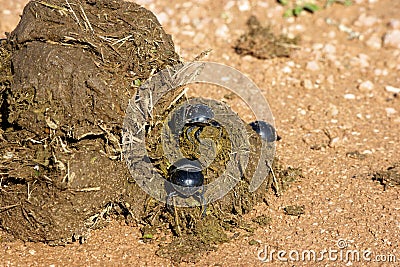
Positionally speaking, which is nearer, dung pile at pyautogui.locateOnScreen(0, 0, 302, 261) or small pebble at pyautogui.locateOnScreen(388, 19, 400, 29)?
dung pile at pyautogui.locateOnScreen(0, 0, 302, 261)

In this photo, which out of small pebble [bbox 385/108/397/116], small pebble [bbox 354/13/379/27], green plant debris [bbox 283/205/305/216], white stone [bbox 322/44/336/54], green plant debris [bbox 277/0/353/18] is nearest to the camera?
green plant debris [bbox 283/205/305/216]

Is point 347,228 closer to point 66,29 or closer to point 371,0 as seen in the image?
point 66,29

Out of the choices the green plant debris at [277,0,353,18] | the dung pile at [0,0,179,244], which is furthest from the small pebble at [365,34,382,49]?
the dung pile at [0,0,179,244]

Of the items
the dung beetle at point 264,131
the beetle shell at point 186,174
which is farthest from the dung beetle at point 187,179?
the dung beetle at point 264,131

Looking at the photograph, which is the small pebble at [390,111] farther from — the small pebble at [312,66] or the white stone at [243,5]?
the white stone at [243,5]

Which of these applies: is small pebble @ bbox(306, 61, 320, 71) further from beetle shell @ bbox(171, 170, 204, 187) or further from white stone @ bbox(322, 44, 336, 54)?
beetle shell @ bbox(171, 170, 204, 187)

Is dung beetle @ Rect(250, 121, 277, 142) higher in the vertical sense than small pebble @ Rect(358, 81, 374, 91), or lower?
lower

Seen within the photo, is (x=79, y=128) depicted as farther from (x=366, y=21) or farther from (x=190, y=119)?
(x=366, y=21)
